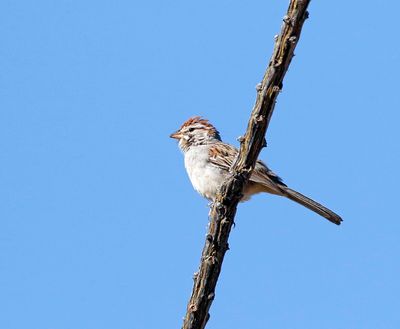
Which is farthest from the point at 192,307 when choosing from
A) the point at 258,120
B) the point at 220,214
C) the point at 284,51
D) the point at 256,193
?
the point at 256,193

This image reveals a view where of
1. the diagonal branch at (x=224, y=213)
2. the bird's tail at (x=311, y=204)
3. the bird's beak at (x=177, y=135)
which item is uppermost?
the bird's beak at (x=177, y=135)

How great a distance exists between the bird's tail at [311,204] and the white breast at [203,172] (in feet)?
2.41

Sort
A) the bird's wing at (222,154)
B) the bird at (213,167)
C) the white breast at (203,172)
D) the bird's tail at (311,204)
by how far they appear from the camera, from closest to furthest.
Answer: the bird's tail at (311,204), the bird at (213,167), the white breast at (203,172), the bird's wing at (222,154)

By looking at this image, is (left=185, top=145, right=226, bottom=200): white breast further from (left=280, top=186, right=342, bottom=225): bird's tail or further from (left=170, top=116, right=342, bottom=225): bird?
(left=280, top=186, right=342, bottom=225): bird's tail

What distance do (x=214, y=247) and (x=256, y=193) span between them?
4.35 m

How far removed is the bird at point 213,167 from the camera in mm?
8648

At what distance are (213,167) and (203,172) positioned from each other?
0.13 metres

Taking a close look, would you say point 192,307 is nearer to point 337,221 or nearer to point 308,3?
point 308,3

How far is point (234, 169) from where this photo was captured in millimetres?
4684

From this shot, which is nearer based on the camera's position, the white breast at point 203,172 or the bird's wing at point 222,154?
the white breast at point 203,172

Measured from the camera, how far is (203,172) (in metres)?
9.15

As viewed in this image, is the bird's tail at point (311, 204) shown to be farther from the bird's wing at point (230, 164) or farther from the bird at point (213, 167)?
the bird's wing at point (230, 164)

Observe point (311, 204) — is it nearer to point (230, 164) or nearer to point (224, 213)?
point (230, 164)

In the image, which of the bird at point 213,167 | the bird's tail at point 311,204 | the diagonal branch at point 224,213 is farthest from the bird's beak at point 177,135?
the diagonal branch at point 224,213
